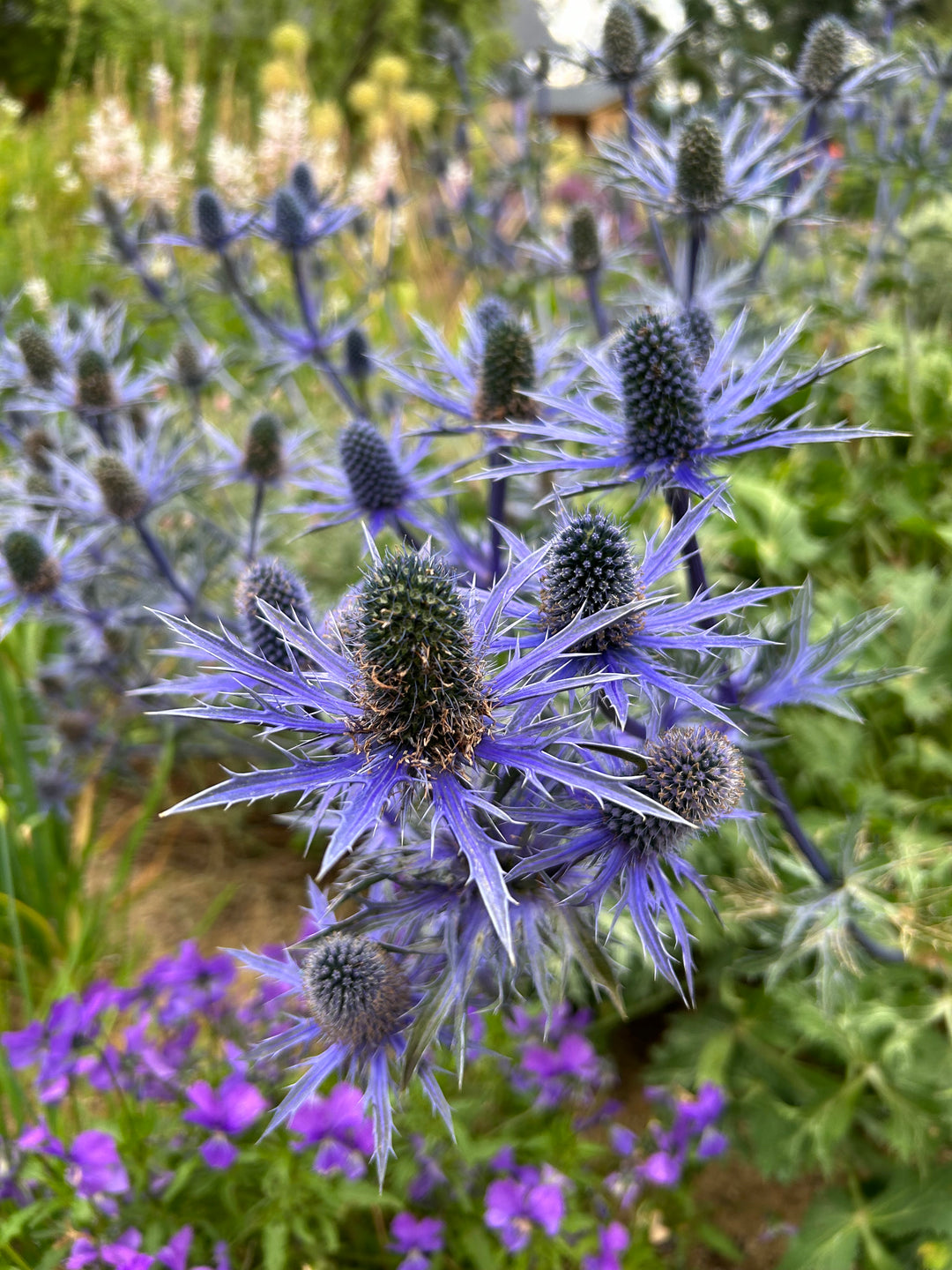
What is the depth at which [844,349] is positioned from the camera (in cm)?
316

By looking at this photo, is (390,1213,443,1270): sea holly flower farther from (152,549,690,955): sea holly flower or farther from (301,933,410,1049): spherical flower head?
(152,549,690,955): sea holly flower

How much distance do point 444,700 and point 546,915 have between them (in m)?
0.28

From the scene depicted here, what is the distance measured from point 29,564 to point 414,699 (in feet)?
4.43

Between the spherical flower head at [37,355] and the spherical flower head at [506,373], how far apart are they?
1385 mm

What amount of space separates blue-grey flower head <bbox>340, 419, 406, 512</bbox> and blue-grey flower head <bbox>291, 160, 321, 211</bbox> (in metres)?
1.17

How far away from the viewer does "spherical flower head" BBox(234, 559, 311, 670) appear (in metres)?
1.22

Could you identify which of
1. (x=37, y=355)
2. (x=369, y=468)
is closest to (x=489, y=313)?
(x=369, y=468)

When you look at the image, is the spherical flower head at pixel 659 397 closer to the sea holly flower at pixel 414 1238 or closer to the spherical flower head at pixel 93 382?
the sea holly flower at pixel 414 1238

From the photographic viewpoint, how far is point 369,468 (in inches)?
59.9

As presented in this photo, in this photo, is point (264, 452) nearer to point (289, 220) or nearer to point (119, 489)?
point (119, 489)

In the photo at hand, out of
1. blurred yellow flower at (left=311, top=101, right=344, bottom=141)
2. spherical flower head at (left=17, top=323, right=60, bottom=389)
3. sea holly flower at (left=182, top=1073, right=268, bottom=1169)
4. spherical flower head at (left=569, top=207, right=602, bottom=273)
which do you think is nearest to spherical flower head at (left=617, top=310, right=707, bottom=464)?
spherical flower head at (left=569, top=207, right=602, bottom=273)

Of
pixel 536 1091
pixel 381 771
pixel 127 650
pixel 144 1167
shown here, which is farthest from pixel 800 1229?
pixel 127 650

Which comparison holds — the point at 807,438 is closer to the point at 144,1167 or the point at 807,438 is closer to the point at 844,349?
the point at 144,1167

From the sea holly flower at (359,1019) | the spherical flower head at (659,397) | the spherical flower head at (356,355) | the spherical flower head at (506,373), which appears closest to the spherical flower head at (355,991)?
the sea holly flower at (359,1019)
